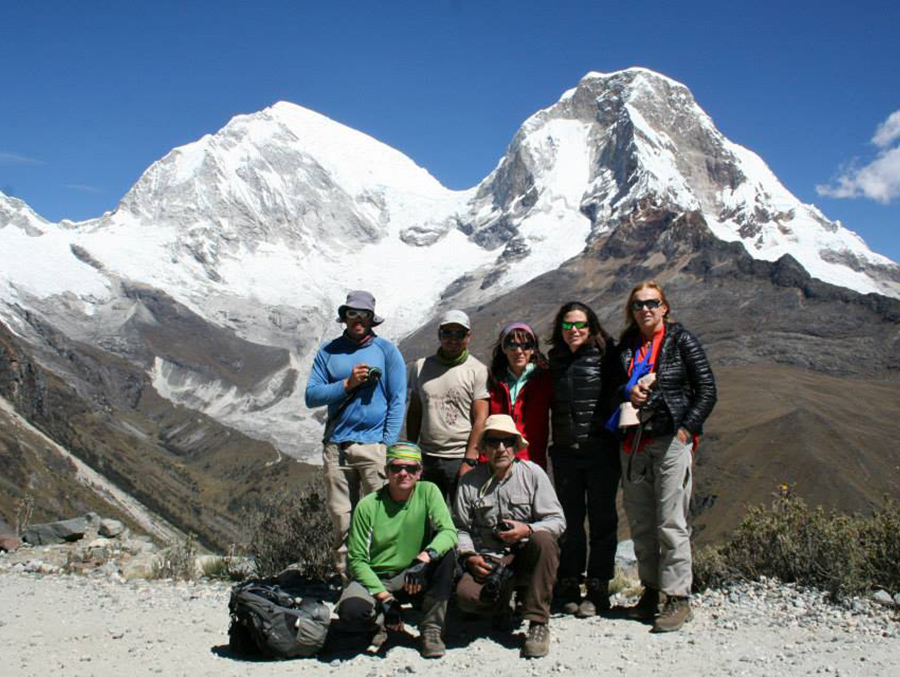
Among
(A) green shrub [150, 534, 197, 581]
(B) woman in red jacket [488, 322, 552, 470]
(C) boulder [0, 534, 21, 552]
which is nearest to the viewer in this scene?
(B) woman in red jacket [488, 322, 552, 470]

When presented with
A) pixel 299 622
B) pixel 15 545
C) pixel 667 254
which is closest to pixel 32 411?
pixel 15 545

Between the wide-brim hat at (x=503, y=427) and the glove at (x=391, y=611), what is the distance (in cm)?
130

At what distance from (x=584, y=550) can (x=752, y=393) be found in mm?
78212

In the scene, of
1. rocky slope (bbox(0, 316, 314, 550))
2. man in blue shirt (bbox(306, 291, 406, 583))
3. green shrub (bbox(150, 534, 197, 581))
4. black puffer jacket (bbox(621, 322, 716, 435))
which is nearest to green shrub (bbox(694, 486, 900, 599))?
black puffer jacket (bbox(621, 322, 716, 435))

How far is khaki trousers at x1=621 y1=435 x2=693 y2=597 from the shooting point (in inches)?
251

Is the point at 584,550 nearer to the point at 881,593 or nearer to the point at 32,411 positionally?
the point at 881,593

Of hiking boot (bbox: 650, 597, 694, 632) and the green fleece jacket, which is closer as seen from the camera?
the green fleece jacket

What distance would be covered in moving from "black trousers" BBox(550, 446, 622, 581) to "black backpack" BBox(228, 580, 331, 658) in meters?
1.97

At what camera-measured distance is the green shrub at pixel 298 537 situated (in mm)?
8945

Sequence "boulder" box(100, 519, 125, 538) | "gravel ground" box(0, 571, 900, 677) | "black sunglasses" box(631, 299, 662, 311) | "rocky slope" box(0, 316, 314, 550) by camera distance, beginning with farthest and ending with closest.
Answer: "rocky slope" box(0, 316, 314, 550) → "boulder" box(100, 519, 125, 538) → "black sunglasses" box(631, 299, 662, 311) → "gravel ground" box(0, 571, 900, 677)

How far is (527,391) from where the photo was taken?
679 centimetres

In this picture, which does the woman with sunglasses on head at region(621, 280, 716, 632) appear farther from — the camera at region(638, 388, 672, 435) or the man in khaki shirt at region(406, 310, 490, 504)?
the man in khaki shirt at region(406, 310, 490, 504)

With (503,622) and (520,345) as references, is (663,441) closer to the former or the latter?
(520,345)

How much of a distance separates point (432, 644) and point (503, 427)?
5.14 feet
